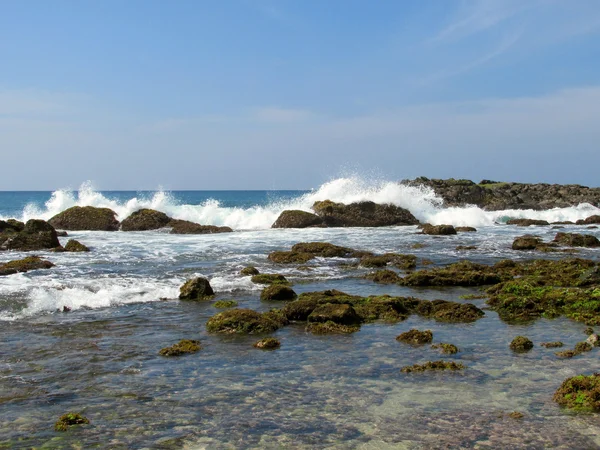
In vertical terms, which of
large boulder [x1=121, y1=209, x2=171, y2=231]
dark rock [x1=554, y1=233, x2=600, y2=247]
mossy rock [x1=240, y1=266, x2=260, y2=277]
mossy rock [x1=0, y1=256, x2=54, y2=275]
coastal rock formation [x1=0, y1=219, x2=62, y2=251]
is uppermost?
large boulder [x1=121, y1=209, x2=171, y2=231]

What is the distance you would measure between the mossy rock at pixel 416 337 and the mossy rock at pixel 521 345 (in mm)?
1331

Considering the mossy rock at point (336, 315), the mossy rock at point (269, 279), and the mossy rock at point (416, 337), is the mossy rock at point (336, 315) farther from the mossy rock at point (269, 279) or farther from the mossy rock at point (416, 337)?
the mossy rock at point (269, 279)

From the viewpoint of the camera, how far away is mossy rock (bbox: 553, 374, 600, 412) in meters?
6.46

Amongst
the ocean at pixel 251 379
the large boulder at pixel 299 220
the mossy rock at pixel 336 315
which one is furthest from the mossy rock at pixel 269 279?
the large boulder at pixel 299 220

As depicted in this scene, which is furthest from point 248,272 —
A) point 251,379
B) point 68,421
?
point 68,421

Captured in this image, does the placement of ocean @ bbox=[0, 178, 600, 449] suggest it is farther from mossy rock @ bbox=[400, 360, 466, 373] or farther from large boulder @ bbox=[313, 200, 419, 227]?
large boulder @ bbox=[313, 200, 419, 227]

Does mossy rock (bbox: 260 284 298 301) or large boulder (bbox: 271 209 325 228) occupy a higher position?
large boulder (bbox: 271 209 325 228)

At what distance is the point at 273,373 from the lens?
7953 millimetres

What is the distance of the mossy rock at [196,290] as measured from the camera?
13867mm

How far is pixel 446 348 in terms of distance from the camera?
8.95 meters

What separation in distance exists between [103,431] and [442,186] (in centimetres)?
5665

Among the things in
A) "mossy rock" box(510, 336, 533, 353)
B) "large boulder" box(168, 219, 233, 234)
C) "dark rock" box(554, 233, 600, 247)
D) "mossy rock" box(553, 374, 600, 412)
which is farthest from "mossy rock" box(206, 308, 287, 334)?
"large boulder" box(168, 219, 233, 234)

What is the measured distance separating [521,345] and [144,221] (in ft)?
96.7

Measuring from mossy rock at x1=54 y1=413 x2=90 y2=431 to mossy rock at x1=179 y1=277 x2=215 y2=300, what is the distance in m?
7.54
